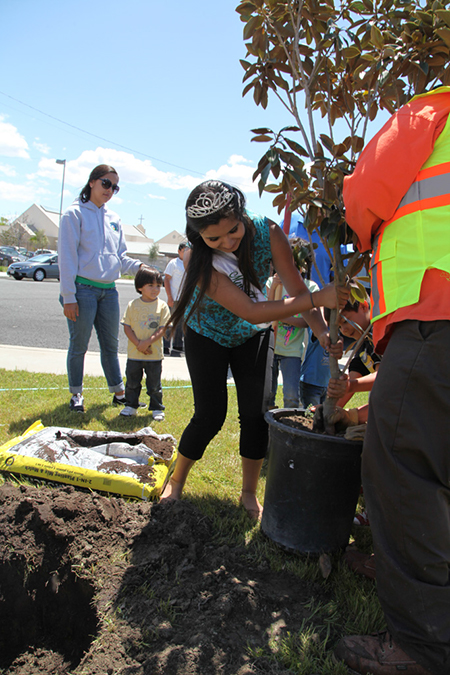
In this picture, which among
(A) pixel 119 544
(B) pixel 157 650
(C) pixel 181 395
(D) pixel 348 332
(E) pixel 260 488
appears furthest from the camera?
(C) pixel 181 395

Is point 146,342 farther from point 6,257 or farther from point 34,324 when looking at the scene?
point 6,257

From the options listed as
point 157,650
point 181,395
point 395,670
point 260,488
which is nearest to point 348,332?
point 260,488

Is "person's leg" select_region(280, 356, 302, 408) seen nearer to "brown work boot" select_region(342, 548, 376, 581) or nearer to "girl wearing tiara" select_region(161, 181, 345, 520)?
"girl wearing tiara" select_region(161, 181, 345, 520)

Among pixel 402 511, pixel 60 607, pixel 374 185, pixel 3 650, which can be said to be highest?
pixel 374 185

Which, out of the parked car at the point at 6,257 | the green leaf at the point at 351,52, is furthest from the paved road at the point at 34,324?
the parked car at the point at 6,257

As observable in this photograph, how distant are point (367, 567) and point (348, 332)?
3.88 feet

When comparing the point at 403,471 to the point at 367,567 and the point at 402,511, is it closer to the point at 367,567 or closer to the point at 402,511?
the point at 402,511

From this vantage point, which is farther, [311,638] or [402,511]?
[311,638]

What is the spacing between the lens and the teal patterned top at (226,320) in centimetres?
254

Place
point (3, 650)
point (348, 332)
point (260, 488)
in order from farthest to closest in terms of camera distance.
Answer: point (260, 488), point (348, 332), point (3, 650)

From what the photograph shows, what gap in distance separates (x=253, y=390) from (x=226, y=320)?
0.44m

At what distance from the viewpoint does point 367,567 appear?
2234 millimetres

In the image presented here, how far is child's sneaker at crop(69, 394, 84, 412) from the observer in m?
4.50

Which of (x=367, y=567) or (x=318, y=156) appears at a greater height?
(x=318, y=156)
